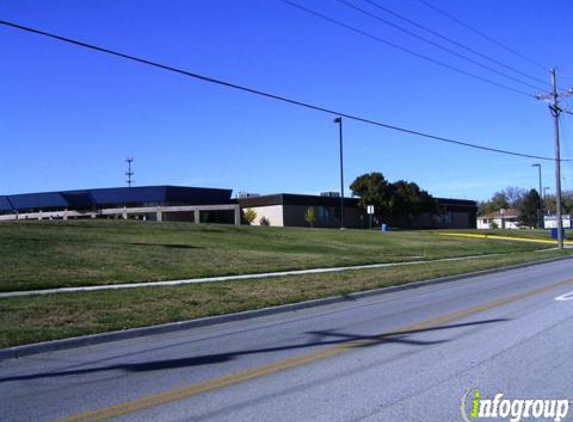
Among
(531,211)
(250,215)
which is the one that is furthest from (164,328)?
(531,211)

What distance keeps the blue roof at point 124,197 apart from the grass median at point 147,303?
6386 cm

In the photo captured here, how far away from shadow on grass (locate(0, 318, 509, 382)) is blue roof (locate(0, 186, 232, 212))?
71903 millimetres

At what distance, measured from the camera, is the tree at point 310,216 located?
67.9m

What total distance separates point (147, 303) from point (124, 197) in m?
73.4

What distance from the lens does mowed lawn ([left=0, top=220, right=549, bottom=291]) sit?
17641 millimetres

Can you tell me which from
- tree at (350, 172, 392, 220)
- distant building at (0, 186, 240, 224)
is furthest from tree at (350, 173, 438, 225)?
distant building at (0, 186, 240, 224)

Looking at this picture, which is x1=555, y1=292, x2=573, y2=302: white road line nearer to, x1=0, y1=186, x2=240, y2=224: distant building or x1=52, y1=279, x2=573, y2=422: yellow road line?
x1=52, y1=279, x2=573, y2=422: yellow road line

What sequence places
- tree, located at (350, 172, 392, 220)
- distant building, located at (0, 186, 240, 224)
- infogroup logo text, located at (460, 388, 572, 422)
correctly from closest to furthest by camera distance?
infogroup logo text, located at (460, 388, 572, 422) < tree, located at (350, 172, 392, 220) < distant building, located at (0, 186, 240, 224)

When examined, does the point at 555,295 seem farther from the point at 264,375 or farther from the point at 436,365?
the point at 264,375

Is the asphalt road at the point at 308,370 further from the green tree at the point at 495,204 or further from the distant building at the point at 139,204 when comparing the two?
the green tree at the point at 495,204

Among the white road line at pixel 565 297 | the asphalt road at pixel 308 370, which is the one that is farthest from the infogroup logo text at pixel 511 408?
the white road line at pixel 565 297

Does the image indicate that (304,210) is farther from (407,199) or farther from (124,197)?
(124,197)

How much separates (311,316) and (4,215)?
9273cm

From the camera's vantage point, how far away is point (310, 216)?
222ft
